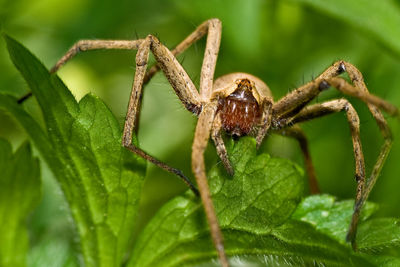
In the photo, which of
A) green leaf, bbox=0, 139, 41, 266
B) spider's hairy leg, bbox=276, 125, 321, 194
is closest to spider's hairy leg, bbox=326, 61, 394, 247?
spider's hairy leg, bbox=276, 125, 321, 194

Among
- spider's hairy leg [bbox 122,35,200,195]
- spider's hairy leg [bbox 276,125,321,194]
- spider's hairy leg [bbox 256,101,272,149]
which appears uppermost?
spider's hairy leg [bbox 122,35,200,195]

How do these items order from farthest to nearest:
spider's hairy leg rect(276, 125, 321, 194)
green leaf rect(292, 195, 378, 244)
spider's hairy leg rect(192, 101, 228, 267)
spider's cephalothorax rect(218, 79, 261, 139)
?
spider's hairy leg rect(276, 125, 321, 194) → spider's cephalothorax rect(218, 79, 261, 139) → green leaf rect(292, 195, 378, 244) → spider's hairy leg rect(192, 101, 228, 267)

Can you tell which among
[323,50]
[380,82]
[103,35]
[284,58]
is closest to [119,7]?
[103,35]

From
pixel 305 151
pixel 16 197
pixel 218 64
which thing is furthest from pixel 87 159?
pixel 218 64

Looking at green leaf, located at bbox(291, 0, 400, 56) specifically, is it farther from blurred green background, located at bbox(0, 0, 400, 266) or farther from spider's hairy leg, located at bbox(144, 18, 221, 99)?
spider's hairy leg, located at bbox(144, 18, 221, 99)

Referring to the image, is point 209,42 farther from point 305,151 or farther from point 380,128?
point 380,128

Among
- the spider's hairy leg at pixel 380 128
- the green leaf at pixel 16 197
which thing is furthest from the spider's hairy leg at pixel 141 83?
the spider's hairy leg at pixel 380 128

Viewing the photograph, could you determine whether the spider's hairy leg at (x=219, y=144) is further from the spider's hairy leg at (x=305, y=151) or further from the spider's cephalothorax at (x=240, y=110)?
the spider's hairy leg at (x=305, y=151)
